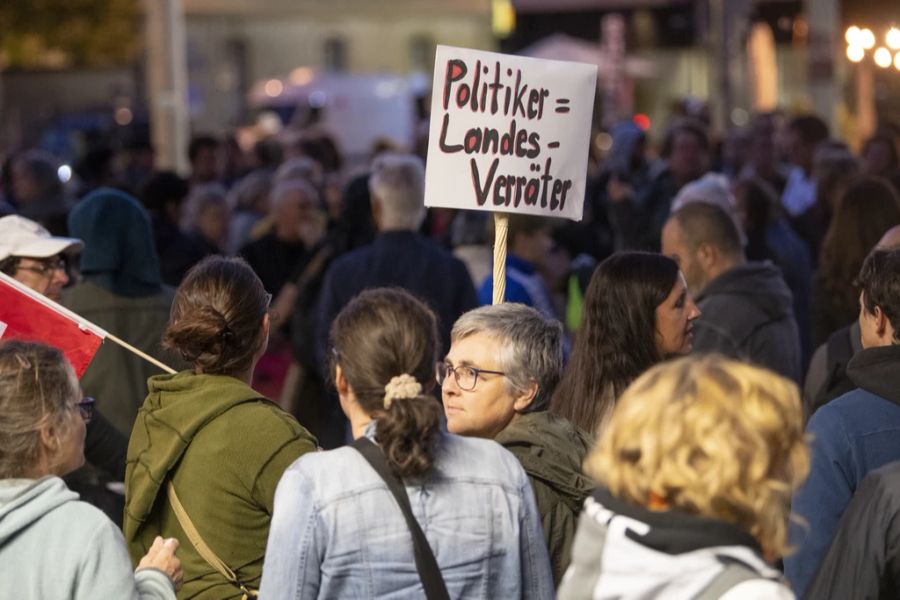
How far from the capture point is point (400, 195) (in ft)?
24.5

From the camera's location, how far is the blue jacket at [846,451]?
14.0 feet

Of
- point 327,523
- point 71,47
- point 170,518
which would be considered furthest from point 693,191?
point 71,47

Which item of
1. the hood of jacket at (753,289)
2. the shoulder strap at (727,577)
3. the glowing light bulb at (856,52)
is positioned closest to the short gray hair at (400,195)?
the hood of jacket at (753,289)

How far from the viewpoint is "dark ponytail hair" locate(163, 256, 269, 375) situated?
4172mm

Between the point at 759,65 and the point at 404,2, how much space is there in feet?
91.7

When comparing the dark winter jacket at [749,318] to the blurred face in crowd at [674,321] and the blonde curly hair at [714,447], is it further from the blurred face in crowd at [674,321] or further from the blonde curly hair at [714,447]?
the blonde curly hair at [714,447]

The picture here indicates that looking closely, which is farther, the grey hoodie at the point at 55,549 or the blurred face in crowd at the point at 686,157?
the blurred face in crowd at the point at 686,157

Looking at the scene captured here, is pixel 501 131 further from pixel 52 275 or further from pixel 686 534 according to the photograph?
pixel 686 534

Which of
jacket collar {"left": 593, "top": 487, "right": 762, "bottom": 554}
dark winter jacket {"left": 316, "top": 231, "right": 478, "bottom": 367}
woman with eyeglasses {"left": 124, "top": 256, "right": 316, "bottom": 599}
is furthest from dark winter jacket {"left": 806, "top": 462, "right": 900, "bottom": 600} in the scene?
dark winter jacket {"left": 316, "top": 231, "right": 478, "bottom": 367}

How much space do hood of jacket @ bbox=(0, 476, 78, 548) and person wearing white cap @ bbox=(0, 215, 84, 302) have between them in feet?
8.19

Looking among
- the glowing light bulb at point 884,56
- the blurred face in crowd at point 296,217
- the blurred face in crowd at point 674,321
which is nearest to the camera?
the blurred face in crowd at point 674,321

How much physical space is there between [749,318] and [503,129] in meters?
1.75

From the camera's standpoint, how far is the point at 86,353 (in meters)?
4.89

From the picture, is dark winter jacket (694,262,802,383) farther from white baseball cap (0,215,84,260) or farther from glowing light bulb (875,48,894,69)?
glowing light bulb (875,48,894,69)
